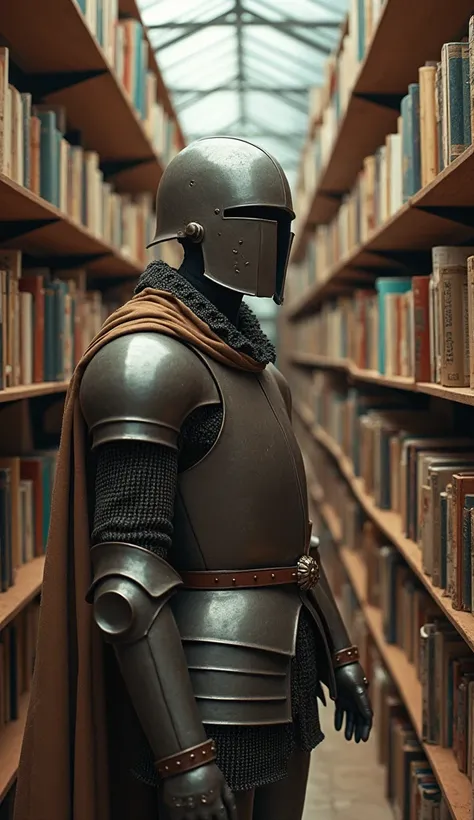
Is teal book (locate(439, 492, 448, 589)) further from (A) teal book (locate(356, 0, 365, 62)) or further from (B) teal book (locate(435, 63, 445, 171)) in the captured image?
(A) teal book (locate(356, 0, 365, 62))

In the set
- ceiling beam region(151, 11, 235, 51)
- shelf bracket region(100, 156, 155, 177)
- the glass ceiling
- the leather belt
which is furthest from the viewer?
ceiling beam region(151, 11, 235, 51)

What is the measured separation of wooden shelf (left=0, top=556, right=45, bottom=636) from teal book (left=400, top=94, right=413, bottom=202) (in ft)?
4.70

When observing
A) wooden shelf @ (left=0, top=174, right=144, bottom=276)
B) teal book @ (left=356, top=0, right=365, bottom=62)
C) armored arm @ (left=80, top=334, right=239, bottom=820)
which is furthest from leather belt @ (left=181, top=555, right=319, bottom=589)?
teal book @ (left=356, top=0, right=365, bottom=62)

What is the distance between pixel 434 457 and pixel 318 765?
1.46 metres

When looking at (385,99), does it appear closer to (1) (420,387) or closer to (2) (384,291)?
(2) (384,291)

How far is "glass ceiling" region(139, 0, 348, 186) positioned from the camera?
6.02 metres

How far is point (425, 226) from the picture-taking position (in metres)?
2.58

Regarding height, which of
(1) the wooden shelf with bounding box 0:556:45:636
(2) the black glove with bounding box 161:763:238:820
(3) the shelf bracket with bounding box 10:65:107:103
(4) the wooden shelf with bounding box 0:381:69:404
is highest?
(3) the shelf bracket with bounding box 10:65:107:103

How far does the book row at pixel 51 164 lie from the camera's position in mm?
2182

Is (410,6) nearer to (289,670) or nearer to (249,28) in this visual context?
(289,670)

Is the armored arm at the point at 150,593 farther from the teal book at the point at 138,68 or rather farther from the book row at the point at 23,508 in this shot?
the teal book at the point at 138,68

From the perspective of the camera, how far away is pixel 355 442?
4.07 meters

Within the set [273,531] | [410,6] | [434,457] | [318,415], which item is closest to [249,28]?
[318,415]

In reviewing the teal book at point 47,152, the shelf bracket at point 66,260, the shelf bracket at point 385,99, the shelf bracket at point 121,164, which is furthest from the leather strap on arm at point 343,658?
the shelf bracket at point 121,164
